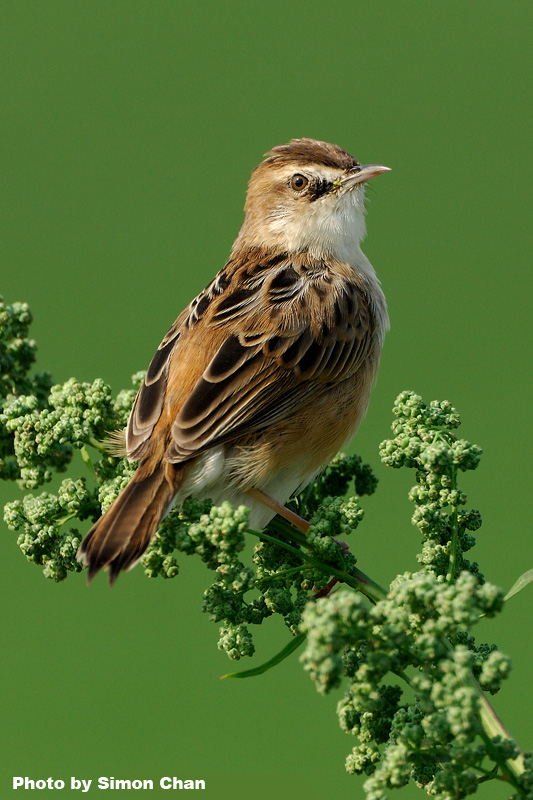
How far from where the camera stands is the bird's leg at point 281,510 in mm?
3305

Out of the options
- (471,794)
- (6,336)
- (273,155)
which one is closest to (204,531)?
(471,794)

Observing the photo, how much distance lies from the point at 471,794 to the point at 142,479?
1.52 metres

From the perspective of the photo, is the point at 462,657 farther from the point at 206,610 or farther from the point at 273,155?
the point at 273,155

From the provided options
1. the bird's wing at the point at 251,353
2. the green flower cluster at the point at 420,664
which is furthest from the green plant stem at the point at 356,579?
the bird's wing at the point at 251,353

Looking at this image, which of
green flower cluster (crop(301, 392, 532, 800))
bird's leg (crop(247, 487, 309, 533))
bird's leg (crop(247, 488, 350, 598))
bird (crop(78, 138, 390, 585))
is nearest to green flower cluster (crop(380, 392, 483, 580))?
green flower cluster (crop(301, 392, 532, 800))

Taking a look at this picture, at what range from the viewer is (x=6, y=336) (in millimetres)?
3469

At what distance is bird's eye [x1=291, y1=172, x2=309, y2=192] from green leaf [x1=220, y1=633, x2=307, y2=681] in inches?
101

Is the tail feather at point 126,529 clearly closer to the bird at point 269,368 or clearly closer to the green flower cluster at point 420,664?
the bird at point 269,368

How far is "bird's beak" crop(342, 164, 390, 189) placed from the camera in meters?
4.17

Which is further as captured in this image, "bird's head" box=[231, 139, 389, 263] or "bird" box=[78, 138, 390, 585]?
"bird's head" box=[231, 139, 389, 263]

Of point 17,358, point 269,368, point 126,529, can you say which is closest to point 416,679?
A: point 126,529

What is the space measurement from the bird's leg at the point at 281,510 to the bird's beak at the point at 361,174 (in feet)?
5.44

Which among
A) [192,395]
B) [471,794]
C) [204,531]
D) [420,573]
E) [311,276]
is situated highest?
[311,276]

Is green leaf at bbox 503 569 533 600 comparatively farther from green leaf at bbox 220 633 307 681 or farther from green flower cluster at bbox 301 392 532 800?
green leaf at bbox 220 633 307 681
